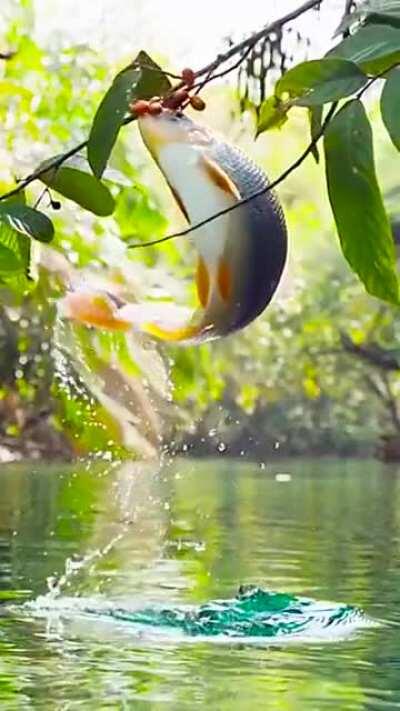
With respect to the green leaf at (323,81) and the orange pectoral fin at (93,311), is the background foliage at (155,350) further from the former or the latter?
the green leaf at (323,81)

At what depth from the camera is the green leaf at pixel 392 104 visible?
25 centimetres

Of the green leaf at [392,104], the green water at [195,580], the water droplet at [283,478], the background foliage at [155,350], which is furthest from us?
the water droplet at [283,478]

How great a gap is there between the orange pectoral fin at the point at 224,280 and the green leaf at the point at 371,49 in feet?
0.49

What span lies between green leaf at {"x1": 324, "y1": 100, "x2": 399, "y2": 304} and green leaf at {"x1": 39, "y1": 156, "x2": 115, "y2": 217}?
60 millimetres

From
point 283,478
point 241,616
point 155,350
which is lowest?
point 241,616

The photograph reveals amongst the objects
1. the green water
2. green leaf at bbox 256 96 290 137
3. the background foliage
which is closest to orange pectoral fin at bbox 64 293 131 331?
green leaf at bbox 256 96 290 137

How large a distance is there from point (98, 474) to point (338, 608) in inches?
96.1

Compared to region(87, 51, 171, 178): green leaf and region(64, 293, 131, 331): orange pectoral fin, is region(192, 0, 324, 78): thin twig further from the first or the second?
region(64, 293, 131, 331): orange pectoral fin

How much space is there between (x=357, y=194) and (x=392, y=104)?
0.07 ft

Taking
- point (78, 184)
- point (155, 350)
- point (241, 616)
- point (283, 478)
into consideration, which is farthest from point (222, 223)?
point (283, 478)

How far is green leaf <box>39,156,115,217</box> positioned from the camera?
306 mm

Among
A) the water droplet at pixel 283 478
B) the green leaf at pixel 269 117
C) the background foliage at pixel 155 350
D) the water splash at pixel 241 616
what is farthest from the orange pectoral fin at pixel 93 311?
the water droplet at pixel 283 478

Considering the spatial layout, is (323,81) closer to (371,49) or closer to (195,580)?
(371,49)

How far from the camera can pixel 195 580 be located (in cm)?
328
